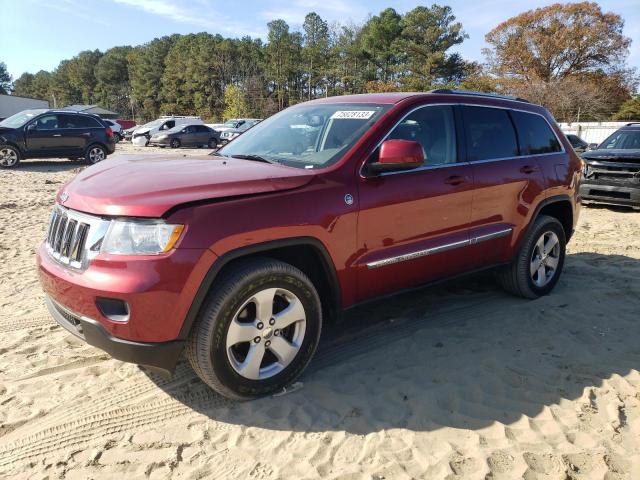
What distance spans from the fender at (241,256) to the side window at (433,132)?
1066 millimetres

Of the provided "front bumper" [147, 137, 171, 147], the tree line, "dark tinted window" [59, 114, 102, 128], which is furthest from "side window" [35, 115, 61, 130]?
the tree line

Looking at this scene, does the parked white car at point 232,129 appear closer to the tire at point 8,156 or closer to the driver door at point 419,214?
the tire at point 8,156

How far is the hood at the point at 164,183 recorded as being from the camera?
252 cm

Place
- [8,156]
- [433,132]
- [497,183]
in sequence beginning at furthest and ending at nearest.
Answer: [8,156] < [497,183] < [433,132]

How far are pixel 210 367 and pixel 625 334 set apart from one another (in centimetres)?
334

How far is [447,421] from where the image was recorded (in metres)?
2.80

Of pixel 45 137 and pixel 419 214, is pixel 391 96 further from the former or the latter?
pixel 45 137

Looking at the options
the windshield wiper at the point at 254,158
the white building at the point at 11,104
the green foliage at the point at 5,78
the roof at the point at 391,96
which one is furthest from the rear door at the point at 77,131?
the green foliage at the point at 5,78

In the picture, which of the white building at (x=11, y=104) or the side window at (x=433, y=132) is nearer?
the side window at (x=433, y=132)

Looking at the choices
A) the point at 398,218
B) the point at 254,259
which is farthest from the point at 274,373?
the point at 398,218

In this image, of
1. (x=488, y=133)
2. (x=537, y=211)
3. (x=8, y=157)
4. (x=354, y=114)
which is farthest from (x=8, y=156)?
(x=537, y=211)

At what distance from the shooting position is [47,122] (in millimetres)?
14758

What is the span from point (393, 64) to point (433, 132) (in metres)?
57.2

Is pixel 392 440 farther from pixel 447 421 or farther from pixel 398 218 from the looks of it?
pixel 398 218
